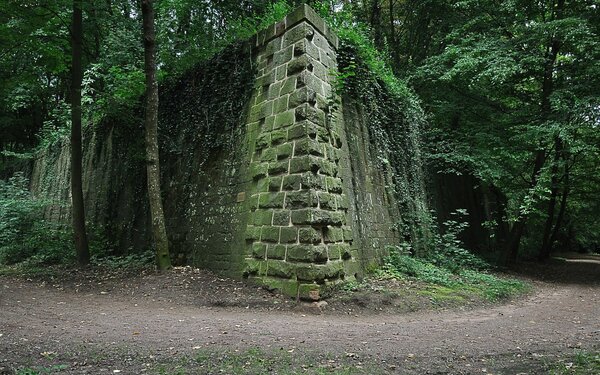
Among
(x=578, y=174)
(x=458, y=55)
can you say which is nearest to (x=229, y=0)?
(x=458, y=55)

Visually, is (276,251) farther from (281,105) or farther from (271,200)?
(281,105)

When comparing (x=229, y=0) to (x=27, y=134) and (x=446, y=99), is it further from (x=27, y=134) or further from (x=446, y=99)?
(x=27, y=134)

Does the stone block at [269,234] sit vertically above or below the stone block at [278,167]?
below

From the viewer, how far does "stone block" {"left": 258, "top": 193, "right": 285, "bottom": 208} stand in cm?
669

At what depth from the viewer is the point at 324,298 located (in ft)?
20.2

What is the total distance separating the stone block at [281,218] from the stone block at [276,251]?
37 cm

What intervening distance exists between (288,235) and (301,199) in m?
0.61

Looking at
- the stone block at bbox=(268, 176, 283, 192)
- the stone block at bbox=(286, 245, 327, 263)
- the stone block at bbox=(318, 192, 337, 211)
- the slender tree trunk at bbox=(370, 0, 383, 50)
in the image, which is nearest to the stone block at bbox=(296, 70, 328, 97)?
the stone block at bbox=(268, 176, 283, 192)

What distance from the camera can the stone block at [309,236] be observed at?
6.18 metres

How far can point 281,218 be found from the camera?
6598 millimetres

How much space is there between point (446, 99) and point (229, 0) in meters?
7.85

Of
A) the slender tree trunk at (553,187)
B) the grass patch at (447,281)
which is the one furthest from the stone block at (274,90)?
the slender tree trunk at (553,187)

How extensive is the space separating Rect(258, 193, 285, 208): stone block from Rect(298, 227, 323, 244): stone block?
653mm

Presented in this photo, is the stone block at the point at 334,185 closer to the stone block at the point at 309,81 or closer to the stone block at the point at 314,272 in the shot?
the stone block at the point at 314,272
